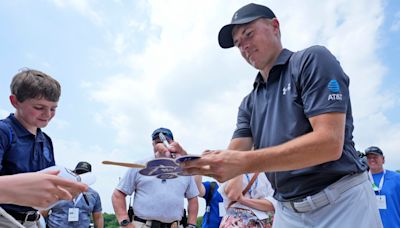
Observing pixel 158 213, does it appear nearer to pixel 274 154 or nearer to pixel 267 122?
pixel 267 122

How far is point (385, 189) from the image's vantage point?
6742 mm

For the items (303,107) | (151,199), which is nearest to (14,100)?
(303,107)

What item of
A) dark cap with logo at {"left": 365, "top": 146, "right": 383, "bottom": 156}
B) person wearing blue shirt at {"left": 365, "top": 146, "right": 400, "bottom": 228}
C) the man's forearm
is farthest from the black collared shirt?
dark cap with logo at {"left": 365, "top": 146, "right": 383, "bottom": 156}

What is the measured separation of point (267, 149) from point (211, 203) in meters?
4.22

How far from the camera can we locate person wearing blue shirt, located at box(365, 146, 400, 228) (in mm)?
6527

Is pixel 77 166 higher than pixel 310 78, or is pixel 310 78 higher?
pixel 77 166

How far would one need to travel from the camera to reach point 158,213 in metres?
5.06

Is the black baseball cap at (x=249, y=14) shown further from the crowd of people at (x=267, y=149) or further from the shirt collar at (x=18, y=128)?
the shirt collar at (x=18, y=128)

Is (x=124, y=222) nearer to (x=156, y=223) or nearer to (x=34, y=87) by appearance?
(x=156, y=223)

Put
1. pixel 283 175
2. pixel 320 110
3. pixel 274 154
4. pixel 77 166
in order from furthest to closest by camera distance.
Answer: pixel 77 166, pixel 283 175, pixel 320 110, pixel 274 154

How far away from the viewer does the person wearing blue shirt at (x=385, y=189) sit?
653cm

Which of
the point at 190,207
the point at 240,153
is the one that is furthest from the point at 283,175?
the point at 190,207

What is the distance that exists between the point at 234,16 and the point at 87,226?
6.44 metres

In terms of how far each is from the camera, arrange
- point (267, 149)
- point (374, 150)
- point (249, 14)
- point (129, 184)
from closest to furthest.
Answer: point (267, 149), point (249, 14), point (129, 184), point (374, 150)
